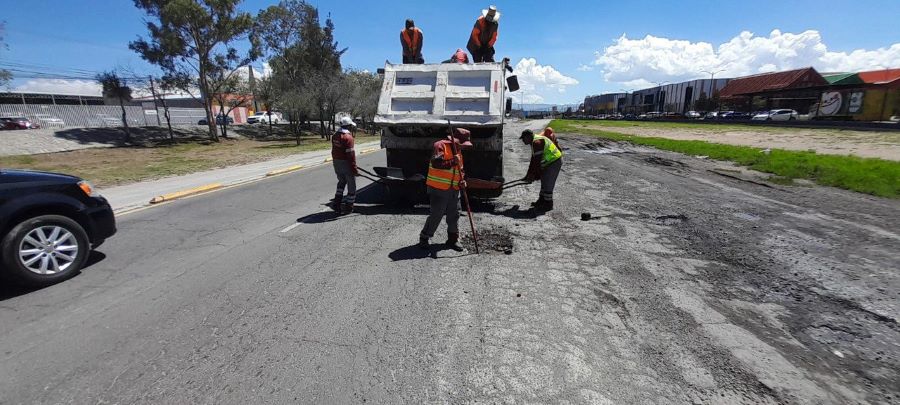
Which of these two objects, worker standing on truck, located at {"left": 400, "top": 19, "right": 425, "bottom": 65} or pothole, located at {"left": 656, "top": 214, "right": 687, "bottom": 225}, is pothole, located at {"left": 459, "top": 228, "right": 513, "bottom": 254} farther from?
worker standing on truck, located at {"left": 400, "top": 19, "right": 425, "bottom": 65}

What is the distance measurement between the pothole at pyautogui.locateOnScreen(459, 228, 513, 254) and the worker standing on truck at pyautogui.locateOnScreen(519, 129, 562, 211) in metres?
1.62

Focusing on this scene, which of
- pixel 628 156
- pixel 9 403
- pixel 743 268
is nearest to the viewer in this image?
pixel 9 403

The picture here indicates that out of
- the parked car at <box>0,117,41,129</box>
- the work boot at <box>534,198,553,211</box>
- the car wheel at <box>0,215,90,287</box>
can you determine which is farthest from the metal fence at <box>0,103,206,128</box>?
the work boot at <box>534,198,553,211</box>

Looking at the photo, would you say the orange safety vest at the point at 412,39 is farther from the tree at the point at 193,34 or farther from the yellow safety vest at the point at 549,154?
the tree at the point at 193,34

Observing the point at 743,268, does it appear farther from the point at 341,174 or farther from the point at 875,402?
the point at 341,174

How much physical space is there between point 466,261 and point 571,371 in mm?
2346

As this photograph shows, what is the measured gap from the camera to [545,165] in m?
7.54

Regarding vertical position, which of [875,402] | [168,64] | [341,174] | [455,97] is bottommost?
[875,402]

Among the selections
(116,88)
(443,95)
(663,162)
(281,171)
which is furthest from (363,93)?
(443,95)

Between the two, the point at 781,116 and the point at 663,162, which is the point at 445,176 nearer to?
the point at 663,162

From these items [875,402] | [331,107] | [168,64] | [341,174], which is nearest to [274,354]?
[875,402]

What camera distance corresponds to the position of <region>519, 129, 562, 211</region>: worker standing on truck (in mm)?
7539

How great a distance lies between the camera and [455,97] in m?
7.63

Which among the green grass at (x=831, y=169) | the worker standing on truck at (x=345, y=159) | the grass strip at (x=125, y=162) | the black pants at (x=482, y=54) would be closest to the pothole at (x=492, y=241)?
the worker standing on truck at (x=345, y=159)
